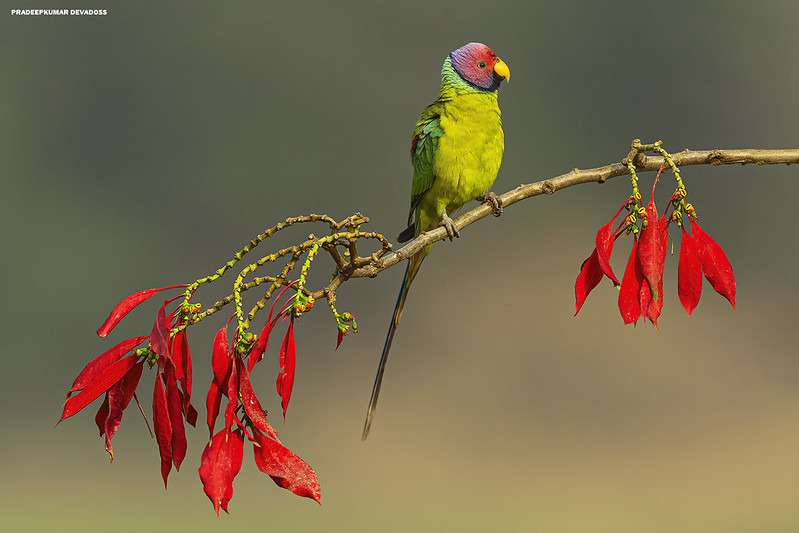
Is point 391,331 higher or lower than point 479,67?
lower

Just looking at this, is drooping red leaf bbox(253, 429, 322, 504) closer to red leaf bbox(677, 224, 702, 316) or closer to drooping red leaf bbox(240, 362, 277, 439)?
drooping red leaf bbox(240, 362, 277, 439)

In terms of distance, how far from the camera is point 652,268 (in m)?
0.46

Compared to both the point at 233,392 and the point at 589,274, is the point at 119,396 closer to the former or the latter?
the point at 233,392

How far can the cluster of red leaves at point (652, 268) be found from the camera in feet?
1.51

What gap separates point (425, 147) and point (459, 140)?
0.05m

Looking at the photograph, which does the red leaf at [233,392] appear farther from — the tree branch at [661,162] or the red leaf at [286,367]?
the tree branch at [661,162]

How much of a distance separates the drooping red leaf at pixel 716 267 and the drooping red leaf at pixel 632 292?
5 cm

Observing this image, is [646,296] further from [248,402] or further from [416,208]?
[416,208]

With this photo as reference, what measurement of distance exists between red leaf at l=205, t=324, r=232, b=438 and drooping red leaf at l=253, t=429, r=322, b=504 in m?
0.03

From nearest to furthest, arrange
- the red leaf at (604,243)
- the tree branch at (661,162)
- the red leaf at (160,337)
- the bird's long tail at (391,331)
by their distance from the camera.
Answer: the red leaf at (160,337), the red leaf at (604,243), the tree branch at (661,162), the bird's long tail at (391,331)

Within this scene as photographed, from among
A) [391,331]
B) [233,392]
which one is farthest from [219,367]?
[391,331]

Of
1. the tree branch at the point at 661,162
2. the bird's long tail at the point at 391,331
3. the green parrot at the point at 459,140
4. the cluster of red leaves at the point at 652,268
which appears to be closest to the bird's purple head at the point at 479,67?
the green parrot at the point at 459,140

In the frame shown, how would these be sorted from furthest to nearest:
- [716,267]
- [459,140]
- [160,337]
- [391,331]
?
[459,140]
[391,331]
[716,267]
[160,337]

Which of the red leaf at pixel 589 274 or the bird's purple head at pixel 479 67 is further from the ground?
the bird's purple head at pixel 479 67
